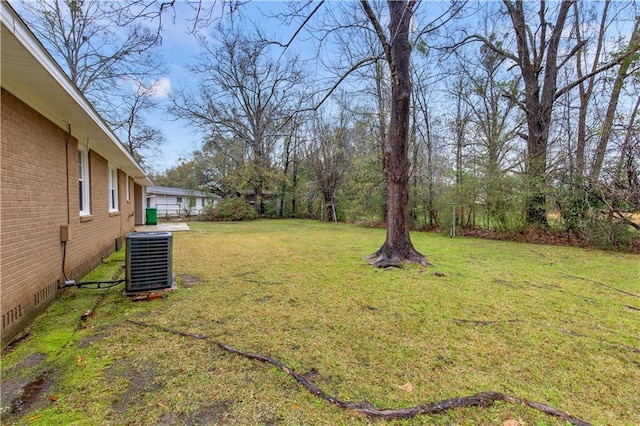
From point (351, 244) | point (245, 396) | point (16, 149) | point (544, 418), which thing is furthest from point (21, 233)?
point (351, 244)

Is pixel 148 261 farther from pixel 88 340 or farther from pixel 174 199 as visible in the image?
pixel 174 199

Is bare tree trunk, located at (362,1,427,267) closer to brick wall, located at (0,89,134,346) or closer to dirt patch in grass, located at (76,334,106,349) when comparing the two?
dirt patch in grass, located at (76,334,106,349)

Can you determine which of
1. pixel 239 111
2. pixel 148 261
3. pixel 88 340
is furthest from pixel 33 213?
pixel 239 111

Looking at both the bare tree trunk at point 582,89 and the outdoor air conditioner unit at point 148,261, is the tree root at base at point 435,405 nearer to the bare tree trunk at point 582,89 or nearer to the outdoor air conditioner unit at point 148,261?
the outdoor air conditioner unit at point 148,261

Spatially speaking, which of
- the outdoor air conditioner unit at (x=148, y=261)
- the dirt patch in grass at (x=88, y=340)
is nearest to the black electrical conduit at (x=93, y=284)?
the outdoor air conditioner unit at (x=148, y=261)

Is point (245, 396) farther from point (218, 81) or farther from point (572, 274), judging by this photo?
point (218, 81)

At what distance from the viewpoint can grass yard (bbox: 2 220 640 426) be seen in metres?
1.84

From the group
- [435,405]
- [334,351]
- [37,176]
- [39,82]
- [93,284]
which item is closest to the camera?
[435,405]

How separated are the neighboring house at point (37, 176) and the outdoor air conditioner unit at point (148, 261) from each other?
900 millimetres

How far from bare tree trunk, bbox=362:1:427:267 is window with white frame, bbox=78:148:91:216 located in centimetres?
573

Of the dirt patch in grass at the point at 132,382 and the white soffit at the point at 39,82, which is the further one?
the white soffit at the point at 39,82

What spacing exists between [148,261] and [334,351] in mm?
2978

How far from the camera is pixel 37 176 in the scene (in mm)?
3453

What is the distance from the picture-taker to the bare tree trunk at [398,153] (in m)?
6.09
